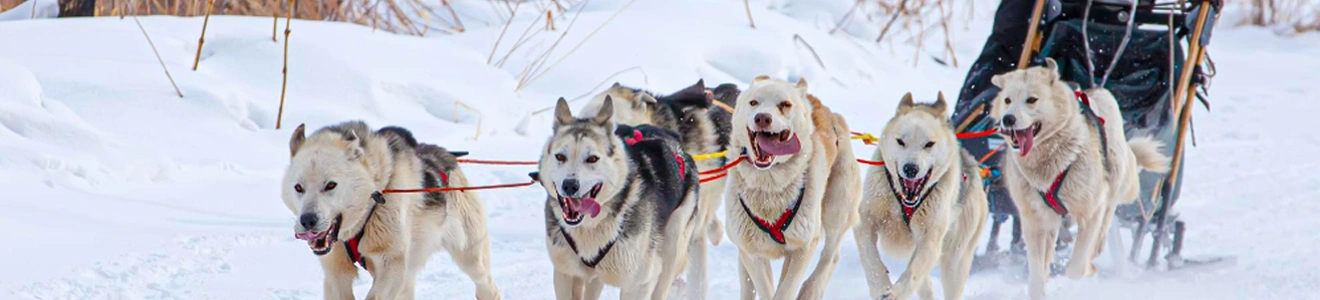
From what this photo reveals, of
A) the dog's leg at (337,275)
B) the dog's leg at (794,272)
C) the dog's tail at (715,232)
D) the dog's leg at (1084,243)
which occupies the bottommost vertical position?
the dog's tail at (715,232)

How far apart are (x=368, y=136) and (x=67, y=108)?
10.5 ft

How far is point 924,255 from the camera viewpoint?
12.8 ft

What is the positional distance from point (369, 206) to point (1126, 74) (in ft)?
11.0

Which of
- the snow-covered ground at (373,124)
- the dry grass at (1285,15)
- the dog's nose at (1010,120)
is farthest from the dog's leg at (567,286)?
the dry grass at (1285,15)

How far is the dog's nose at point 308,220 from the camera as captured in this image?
10.0 ft

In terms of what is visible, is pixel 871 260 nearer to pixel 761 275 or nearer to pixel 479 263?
pixel 761 275

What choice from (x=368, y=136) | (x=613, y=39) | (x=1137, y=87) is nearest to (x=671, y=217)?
(x=368, y=136)

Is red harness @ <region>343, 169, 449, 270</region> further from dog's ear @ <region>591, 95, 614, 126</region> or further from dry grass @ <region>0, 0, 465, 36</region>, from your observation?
dry grass @ <region>0, 0, 465, 36</region>

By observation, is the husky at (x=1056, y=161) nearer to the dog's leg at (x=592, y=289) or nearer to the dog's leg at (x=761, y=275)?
the dog's leg at (x=761, y=275)

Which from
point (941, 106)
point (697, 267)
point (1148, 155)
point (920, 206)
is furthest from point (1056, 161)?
point (697, 267)

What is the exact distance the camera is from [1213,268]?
5.34m

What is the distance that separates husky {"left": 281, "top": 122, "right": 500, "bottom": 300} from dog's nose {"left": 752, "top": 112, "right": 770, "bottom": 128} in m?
0.82

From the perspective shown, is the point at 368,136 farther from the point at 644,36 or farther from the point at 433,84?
the point at 644,36

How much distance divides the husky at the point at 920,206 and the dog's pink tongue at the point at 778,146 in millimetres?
307
